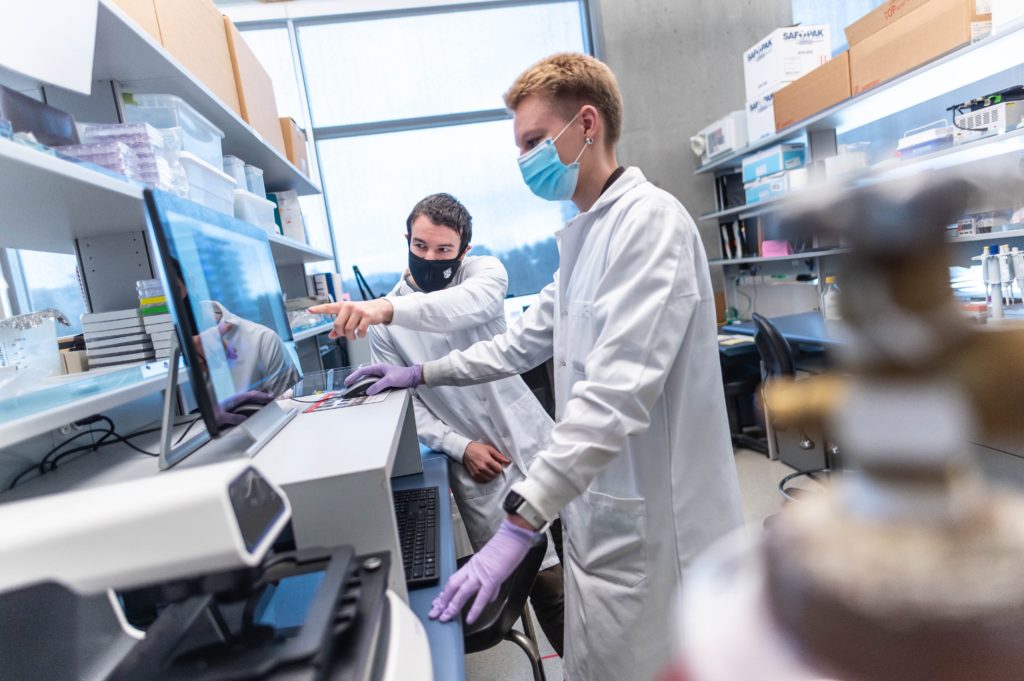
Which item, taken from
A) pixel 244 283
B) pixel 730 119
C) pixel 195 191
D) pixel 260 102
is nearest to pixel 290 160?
pixel 260 102

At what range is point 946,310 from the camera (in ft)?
0.48

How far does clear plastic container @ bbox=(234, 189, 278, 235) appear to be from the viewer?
1668mm

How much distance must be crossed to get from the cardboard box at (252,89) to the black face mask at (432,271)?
85cm

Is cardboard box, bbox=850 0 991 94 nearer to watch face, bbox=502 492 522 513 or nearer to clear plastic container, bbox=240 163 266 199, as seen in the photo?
watch face, bbox=502 492 522 513

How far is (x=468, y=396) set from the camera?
5.49ft

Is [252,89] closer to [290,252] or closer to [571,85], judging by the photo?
[290,252]

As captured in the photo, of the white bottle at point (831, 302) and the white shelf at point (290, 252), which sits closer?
the white bottle at point (831, 302)

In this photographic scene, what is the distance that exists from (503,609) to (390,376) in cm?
60

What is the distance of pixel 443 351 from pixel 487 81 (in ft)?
9.50

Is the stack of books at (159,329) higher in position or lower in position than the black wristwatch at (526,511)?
higher

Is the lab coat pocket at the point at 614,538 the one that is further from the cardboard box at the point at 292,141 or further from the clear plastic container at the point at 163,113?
the cardboard box at the point at 292,141

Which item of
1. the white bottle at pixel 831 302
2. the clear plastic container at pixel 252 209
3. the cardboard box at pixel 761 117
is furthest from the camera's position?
the cardboard box at pixel 761 117

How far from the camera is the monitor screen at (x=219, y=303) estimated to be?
709 millimetres

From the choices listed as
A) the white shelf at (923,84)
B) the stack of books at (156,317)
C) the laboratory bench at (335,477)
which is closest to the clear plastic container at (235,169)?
the stack of books at (156,317)
